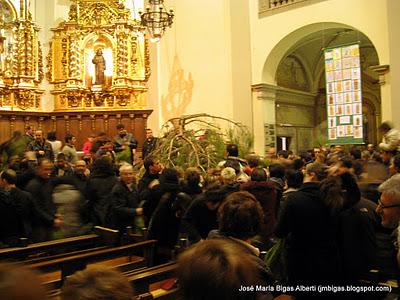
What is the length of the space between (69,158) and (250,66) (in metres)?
5.80

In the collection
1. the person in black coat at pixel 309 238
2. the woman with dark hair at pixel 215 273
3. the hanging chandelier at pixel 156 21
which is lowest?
the person in black coat at pixel 309 238

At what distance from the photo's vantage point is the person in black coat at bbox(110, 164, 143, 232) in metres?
5.06

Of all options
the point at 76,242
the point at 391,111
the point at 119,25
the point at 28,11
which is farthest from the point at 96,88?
the point at 76,242

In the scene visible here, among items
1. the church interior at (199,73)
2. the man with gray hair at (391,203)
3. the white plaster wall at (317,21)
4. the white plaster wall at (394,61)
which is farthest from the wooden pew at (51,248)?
the white plaster wall at (317,21)

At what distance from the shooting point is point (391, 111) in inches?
396

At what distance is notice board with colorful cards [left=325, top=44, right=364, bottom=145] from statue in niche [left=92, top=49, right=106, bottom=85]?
792cm

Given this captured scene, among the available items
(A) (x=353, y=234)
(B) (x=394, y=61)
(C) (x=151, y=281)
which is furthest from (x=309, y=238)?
(B) (x=394, y=61)

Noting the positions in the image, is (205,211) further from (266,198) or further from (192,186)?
(266,198)

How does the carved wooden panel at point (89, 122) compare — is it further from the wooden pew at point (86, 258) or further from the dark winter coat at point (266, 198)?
the dark winter coat at point (266, 198)

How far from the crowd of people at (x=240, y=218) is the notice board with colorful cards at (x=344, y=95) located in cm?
354

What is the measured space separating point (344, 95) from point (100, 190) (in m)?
6.60

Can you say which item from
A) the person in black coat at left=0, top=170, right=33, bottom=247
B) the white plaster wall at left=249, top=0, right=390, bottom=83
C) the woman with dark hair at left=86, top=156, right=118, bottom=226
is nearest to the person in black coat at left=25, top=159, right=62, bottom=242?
the person in black coat at left=0, top=170, right=33, bottom=247

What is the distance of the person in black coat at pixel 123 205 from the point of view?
199 inches

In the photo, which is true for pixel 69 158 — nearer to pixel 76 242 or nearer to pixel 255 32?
pixel 76 242
